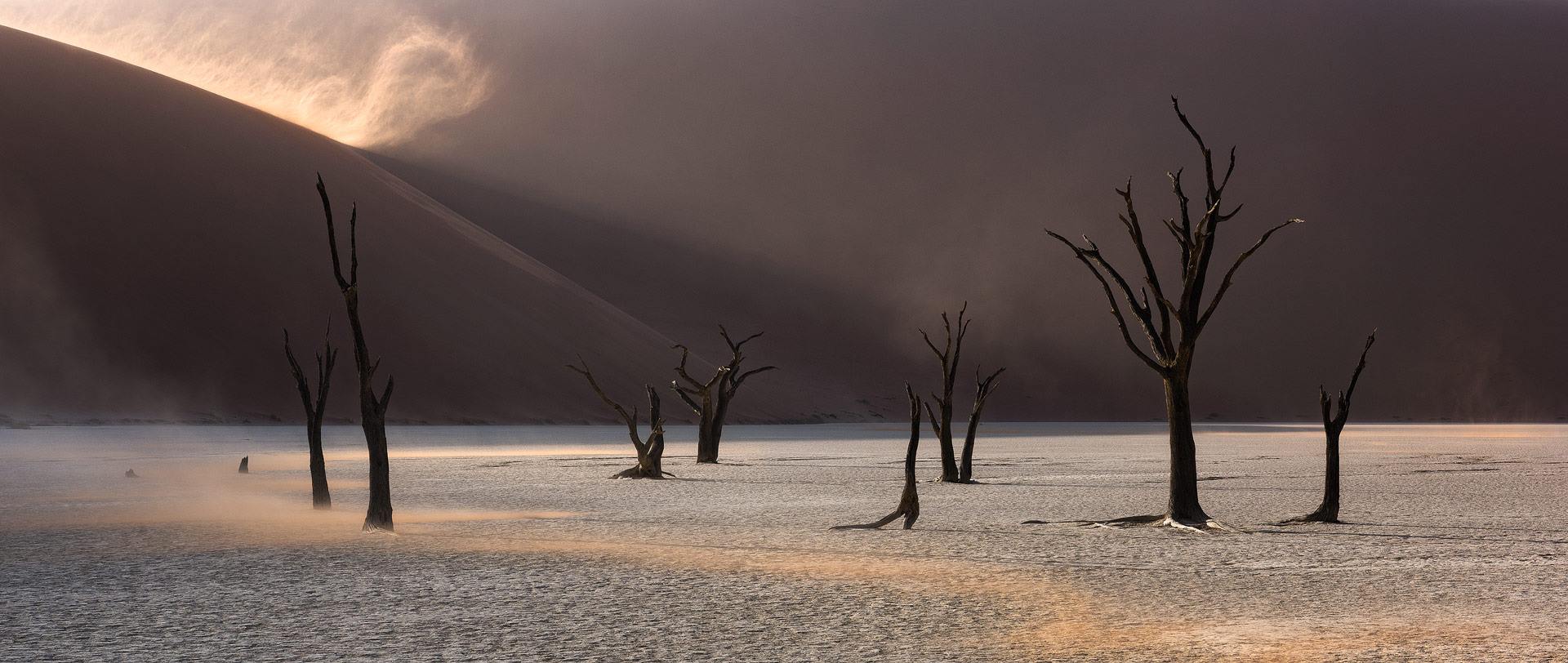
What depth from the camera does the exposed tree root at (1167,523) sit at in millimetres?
14750

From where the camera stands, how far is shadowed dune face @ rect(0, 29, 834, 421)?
232 ft

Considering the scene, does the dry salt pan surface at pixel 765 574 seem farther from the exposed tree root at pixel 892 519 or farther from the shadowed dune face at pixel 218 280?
the shadowed dune face at pixel 218 280

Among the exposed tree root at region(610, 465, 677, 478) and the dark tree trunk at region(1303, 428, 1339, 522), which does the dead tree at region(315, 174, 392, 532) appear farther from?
the exposed tree root at region(610, 465, 677, 478)

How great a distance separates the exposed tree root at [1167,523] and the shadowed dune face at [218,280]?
5899cm

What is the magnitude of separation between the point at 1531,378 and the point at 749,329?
63583 millimetres

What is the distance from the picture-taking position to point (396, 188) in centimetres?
10569

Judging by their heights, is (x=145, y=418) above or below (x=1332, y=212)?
below

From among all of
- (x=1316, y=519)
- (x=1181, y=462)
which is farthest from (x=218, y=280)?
(x=1316, y=519)

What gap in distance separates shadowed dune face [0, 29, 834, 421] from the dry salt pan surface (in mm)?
50687

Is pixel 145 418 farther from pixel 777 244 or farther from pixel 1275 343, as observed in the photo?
pixel 1275 343

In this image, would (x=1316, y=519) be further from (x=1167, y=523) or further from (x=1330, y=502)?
(x=1167, y=523)

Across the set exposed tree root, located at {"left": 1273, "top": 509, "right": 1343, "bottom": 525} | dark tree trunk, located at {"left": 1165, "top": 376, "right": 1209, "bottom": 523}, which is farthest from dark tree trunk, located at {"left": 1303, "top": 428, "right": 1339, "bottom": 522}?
dark tree trunk, located at {"left": 1165, "top": 376, "right": 1209, "bottom": 523}

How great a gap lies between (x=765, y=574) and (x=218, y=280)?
7335cm

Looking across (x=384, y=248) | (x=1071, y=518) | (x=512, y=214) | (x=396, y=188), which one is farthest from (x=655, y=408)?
(x=512, y=214)
